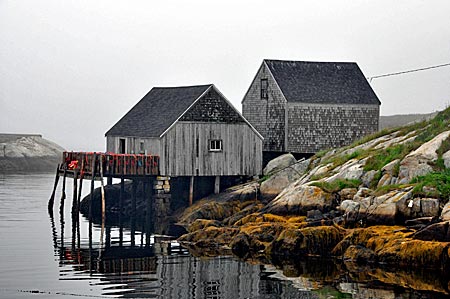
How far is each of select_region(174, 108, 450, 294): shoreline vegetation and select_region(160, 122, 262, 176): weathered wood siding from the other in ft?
13.5

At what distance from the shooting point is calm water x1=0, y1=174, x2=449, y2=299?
92.5 feet

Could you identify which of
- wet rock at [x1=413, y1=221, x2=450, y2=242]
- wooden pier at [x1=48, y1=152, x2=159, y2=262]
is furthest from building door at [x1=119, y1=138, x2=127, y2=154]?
wet rock at [x1=413, y1=221, x2=450, y2=242]

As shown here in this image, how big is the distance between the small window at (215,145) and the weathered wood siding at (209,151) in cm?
19

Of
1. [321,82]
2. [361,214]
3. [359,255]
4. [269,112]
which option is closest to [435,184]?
[361,214]

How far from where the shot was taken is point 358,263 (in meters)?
33.4

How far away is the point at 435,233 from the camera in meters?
32.5

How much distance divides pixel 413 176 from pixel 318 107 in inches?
766

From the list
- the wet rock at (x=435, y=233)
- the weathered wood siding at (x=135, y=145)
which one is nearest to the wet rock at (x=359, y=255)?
the wet rock at (x=435, y=233)

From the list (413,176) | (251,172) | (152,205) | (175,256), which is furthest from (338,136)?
(175,256)

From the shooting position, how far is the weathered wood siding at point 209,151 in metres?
53.0

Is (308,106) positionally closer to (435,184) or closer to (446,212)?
(435,184)

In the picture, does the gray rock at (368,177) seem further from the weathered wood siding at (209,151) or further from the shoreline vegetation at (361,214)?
the weathered wood siding at (209,151)

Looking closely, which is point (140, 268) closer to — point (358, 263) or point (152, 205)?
point (358, 263)

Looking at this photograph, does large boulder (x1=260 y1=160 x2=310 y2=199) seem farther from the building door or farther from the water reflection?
the water reflection
